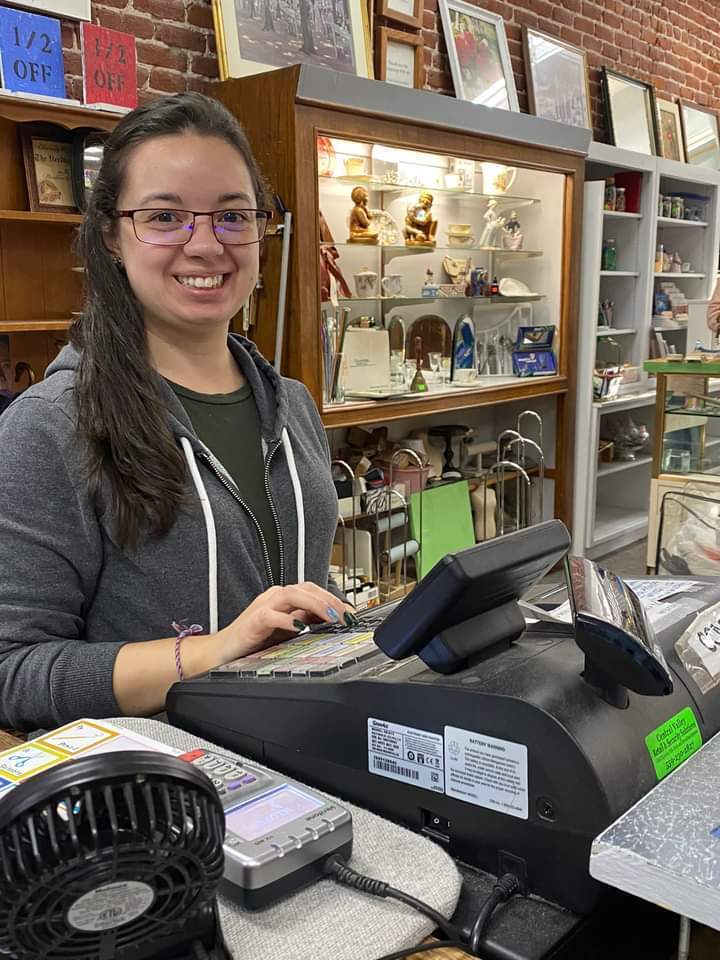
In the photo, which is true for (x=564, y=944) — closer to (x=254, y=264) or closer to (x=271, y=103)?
(x=254, y=264)

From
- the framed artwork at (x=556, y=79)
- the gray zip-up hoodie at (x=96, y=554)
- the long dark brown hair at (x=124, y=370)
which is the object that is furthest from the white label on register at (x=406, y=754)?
the framed artwork at (x=556, y=79)

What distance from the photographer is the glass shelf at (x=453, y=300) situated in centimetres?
377

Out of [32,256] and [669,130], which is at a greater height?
[669,130]

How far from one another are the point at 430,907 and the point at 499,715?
0.15 metres

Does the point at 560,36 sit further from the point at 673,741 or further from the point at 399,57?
the point at 673,741

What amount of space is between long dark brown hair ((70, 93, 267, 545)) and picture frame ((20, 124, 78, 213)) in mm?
1528

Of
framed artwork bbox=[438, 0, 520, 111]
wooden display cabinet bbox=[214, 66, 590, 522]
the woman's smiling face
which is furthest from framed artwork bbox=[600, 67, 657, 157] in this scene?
the woman's smiling face

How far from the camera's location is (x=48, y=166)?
2.69 meters

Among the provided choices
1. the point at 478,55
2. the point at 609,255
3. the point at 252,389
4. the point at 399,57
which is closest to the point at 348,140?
the point at 399,57

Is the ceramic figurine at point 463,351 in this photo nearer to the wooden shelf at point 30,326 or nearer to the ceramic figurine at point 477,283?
the ceramic figurine at point 477,283

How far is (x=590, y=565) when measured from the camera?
0.78m

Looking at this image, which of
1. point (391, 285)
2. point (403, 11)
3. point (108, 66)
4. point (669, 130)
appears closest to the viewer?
point (108, 66)

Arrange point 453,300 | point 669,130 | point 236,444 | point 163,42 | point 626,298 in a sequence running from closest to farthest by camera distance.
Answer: point 236,444 → point 163,42 → point 453,300 → point 626,298 → point 669,130

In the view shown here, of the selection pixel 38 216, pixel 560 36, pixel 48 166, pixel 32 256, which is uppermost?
pixel 560 36
